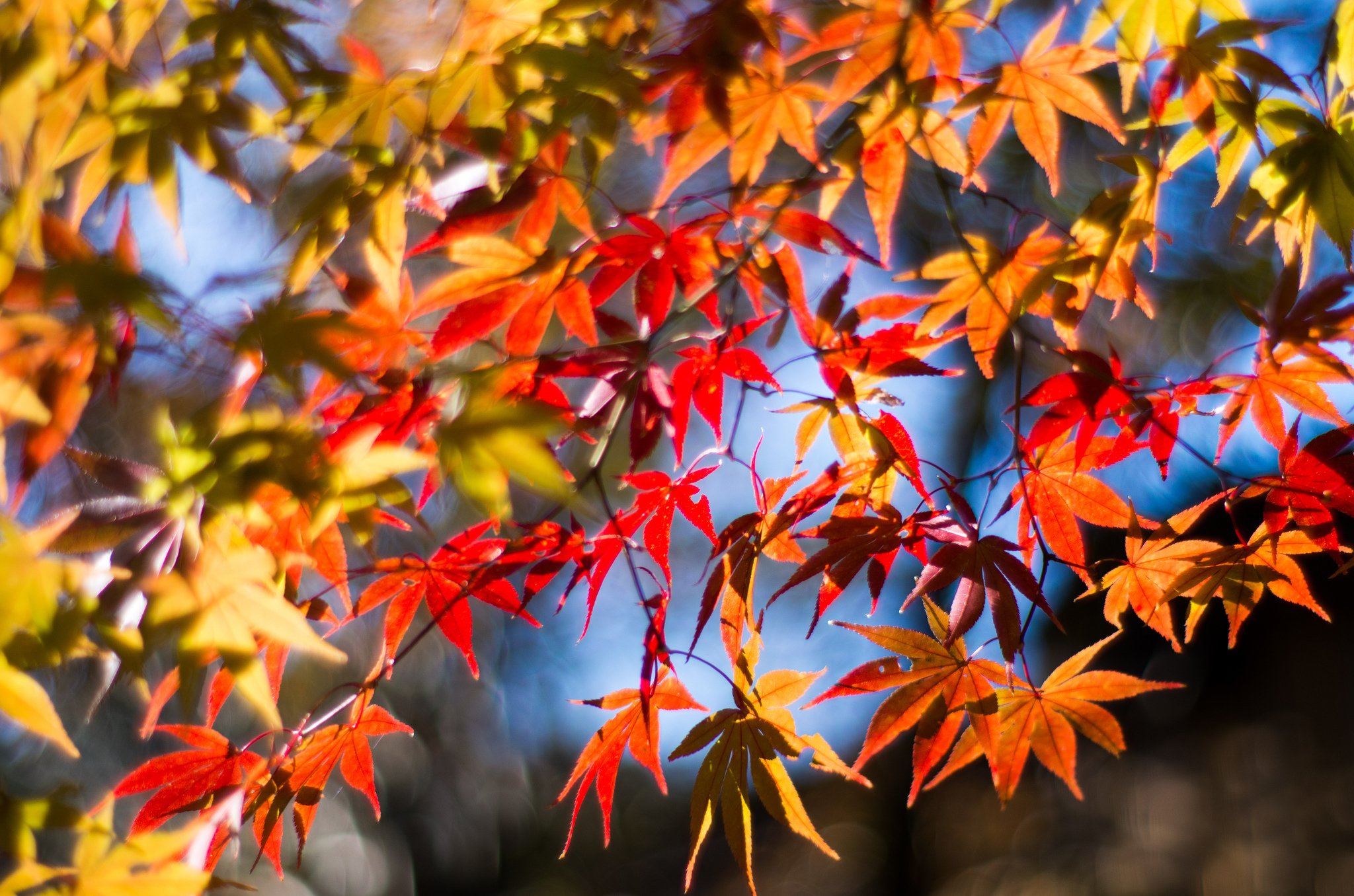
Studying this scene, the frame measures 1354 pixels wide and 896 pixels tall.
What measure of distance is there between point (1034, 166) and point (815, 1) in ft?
8.92

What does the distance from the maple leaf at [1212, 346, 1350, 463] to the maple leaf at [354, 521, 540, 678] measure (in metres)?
0.68

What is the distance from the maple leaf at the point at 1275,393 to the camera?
2.57 ft

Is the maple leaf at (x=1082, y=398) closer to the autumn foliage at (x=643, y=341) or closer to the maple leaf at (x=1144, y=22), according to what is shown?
the autumn foliage at (x=643, y=341)

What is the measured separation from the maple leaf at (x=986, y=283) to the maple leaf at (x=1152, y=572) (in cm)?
21

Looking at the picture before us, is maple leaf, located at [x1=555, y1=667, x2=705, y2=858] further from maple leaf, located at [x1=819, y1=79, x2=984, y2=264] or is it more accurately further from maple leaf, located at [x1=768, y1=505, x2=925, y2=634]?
maple leaf, located at [x1=819, y1=79, x2=984, y2=264]

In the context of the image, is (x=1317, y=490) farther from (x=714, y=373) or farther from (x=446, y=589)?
(x=446, y=589)

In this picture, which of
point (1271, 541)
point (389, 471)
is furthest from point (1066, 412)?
point (389, 471)

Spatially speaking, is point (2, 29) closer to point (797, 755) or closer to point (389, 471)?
point (389, 471)

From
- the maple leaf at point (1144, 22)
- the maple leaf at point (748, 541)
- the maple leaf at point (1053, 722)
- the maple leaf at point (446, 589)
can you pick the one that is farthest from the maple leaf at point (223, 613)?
the maple leaf at point (1144, 22)

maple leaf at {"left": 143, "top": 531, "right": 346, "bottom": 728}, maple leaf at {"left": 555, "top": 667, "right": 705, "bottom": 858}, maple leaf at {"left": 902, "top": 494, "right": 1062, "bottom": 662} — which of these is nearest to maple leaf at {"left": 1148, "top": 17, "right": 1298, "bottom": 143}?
maple leaf at {"left": 902, "top": 494, "right": 1062, "bottom": 662}

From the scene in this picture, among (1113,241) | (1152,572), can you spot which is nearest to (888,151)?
(1113,241)

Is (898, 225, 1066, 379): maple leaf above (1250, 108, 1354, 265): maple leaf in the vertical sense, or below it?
below

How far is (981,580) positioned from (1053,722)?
0.59 feet

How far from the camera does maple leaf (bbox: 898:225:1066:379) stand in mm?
856
